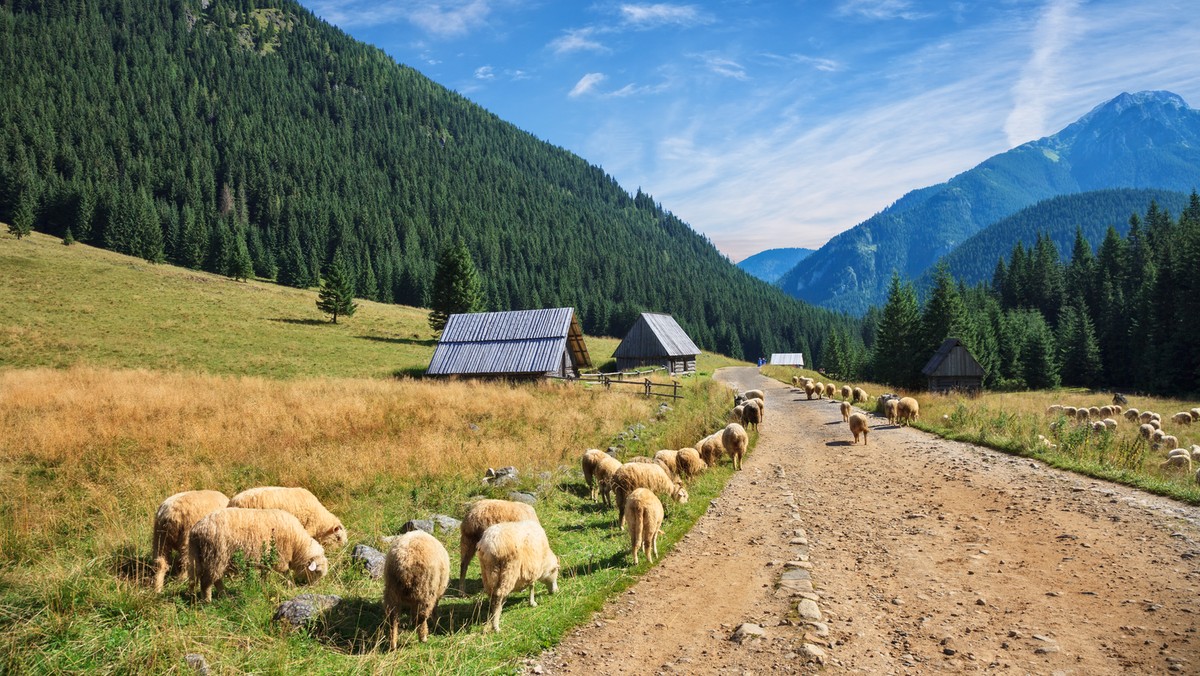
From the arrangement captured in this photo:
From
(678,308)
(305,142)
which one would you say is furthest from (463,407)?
(305,142)

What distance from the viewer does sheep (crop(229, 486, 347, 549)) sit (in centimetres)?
868

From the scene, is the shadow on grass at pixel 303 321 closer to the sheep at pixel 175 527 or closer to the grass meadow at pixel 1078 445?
the sheep at pixel 175 527

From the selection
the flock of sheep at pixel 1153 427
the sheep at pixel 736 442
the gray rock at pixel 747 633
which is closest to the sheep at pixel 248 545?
the gray rock at pixel 747 633

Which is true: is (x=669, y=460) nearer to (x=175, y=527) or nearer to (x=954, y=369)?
(x=175, y=527)

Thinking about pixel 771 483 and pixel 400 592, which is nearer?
pixel 400 592

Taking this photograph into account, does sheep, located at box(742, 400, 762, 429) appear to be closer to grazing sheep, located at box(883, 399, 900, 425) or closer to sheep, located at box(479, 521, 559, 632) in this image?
grazing sheep, located at box(883, 399, 900, 425)

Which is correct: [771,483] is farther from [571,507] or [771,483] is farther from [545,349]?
[545,349]

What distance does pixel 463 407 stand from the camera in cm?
2422

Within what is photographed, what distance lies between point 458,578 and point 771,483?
934 cm

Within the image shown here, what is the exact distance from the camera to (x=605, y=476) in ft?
43.4

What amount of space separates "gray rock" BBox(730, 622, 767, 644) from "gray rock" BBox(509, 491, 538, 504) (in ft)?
20.3

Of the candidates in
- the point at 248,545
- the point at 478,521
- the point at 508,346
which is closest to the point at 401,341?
the point at 508,346

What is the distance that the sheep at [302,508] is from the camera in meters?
8.68

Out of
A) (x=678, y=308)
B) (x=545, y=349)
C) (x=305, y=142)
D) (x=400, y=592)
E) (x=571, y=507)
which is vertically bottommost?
(x=571, y=507)
